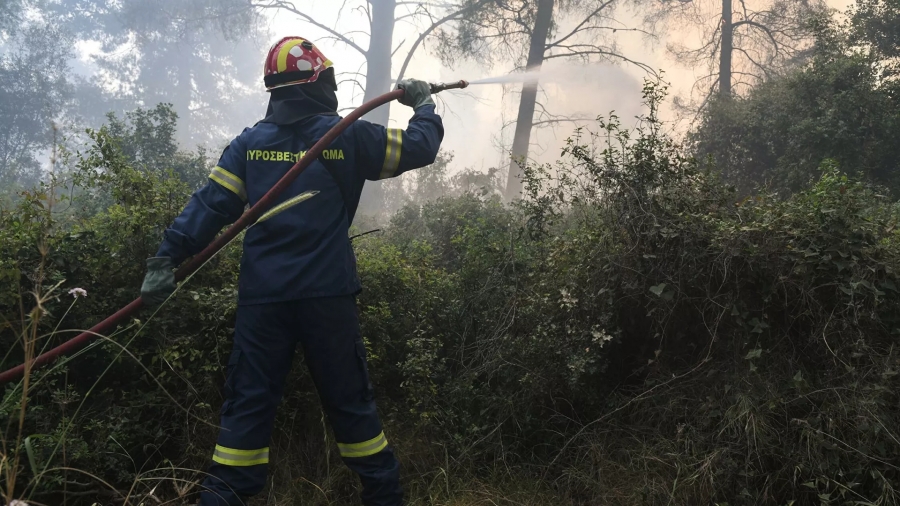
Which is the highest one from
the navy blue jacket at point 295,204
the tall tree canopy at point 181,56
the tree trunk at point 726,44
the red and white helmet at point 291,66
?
the tall tree canopy at point 181,56

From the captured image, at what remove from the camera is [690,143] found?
10648 millimetres

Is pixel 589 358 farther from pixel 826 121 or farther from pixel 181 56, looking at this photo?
pixel 181 56

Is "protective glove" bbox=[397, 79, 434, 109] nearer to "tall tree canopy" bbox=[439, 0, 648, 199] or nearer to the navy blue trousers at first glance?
the navy blue trousers

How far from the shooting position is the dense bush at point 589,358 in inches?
109

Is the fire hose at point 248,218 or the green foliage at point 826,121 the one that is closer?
the fire hose at point 248,218

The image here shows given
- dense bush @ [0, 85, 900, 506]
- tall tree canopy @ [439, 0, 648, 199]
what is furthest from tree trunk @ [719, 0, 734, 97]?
dense bush @ [0, 85, 900, 506]

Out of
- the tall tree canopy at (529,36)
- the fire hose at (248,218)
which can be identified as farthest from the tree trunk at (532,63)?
the fire hose at (248,218)

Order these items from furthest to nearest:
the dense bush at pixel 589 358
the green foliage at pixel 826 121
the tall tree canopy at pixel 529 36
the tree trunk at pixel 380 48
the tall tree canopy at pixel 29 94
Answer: the tall tree canopy at pixel 29 94 → the tree trunk at pixel 380 48 → the tall tree canopy at pixel 529 36 → the green foliage at pixel 826 121 → the dense bush at pixel 589 358

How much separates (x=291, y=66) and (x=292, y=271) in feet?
3.16

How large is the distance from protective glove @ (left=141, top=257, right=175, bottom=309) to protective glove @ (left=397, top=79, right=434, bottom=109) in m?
1.36

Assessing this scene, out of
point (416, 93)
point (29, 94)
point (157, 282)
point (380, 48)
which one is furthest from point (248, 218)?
point (29, 94)

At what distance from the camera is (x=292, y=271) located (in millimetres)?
2605

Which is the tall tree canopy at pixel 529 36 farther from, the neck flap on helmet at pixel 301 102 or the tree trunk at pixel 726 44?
the neck flap on helmet at pixel 301 102

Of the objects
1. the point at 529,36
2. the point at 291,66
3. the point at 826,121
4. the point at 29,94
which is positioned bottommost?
the point at 291,66
